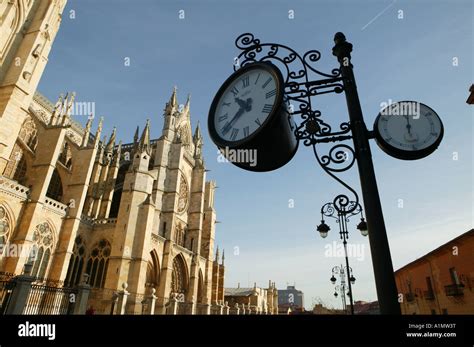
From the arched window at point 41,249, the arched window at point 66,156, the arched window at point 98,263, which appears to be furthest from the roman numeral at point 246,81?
the arched window at point 66,156

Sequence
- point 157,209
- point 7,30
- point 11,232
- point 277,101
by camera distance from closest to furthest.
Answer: point 277,101 → point 11,232 → point 7,30 → point 157,209

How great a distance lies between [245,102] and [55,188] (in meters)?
29.0

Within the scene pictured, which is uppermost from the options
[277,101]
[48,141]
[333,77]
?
[48,141]

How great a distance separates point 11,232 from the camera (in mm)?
17484

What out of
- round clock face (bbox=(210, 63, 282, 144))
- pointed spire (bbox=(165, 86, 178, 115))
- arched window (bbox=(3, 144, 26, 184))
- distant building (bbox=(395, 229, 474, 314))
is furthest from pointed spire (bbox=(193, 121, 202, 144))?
round clock face (bbox=(210, 63, 282, 144))

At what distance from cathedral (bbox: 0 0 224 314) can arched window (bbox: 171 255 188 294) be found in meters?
0.10

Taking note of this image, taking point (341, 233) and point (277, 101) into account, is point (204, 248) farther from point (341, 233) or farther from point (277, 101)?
point (277, 101)

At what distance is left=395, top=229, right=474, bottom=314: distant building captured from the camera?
1599cm

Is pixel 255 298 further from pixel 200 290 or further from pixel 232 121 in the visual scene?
pixel 232 121

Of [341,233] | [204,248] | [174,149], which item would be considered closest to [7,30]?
[174,149]

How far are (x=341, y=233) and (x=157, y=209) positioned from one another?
2055 cm

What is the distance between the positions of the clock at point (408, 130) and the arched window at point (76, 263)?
82.7 ft

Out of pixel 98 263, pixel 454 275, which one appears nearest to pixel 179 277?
pixel 98 263

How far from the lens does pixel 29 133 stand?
25.1 m
